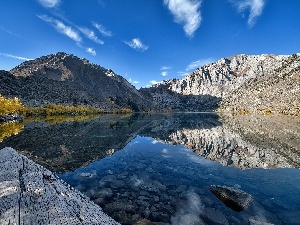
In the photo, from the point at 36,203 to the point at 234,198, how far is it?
10919 mm

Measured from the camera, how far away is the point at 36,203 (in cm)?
547

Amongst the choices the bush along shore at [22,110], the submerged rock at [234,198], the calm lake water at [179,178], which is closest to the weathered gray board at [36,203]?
the calm lake water at [179,178]

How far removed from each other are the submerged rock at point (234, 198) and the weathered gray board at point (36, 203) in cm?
868

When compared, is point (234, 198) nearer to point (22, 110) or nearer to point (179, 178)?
Result: point (179, 178)

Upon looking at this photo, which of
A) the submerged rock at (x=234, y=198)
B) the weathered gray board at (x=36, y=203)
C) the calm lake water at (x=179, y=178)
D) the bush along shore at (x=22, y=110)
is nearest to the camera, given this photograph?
the weathered gray board at (x=36, y=203)

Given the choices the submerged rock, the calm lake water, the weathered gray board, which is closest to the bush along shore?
the calm lake water

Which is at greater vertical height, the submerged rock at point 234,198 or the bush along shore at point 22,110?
the bush along shore at point 22,110

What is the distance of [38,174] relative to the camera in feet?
25.4

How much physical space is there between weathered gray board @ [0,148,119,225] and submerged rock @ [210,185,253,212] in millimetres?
8680

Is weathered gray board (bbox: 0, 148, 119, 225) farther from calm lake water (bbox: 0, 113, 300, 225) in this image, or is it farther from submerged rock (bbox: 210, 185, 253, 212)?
submerged rock (bbox: 210, 185, 253, 212)

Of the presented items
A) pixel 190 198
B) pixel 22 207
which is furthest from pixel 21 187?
pixel 190 198

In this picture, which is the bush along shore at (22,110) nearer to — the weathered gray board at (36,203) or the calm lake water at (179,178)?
the calm lake water at (179,178)

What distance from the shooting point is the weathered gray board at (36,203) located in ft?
15.8

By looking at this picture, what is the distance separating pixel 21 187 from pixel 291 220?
1170 cm
